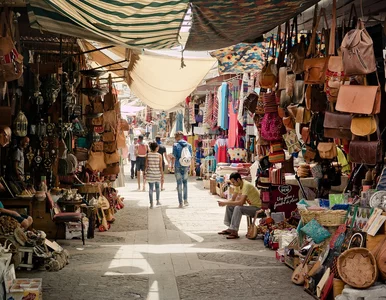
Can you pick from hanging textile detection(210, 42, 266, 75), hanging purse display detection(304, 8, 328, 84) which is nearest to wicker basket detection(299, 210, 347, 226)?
hanging purse display detection(304, 8, 328, 84)

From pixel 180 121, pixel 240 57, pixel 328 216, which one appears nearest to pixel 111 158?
pixel 240 57

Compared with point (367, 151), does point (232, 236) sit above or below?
below

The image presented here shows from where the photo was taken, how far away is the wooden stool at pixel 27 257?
8.38 meters

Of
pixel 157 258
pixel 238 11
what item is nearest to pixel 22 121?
pixel 157 258

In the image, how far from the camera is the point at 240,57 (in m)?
11.4

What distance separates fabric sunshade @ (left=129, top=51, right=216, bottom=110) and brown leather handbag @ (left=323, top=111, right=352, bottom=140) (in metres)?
5.68

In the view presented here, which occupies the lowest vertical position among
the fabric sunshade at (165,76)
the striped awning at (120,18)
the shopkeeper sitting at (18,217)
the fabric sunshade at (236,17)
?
the shopkeeper sitting at (18,217)

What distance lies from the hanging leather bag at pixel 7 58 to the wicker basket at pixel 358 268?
12.4ft

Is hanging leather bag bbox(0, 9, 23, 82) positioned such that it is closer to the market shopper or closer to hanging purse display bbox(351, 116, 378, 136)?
hanging purse display bbox(351, 116, 378, 136)

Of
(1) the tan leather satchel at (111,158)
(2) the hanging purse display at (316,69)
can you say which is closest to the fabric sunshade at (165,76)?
(1) the tan leather satchel at (111,158)

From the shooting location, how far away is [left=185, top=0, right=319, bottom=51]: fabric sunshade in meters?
5.54

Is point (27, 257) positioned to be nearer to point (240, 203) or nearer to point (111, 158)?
point (240, 203)

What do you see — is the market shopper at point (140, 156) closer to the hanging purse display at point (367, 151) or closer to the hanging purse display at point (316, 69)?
the hanging purse display at point (316, 69)

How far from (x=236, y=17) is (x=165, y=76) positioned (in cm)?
784
